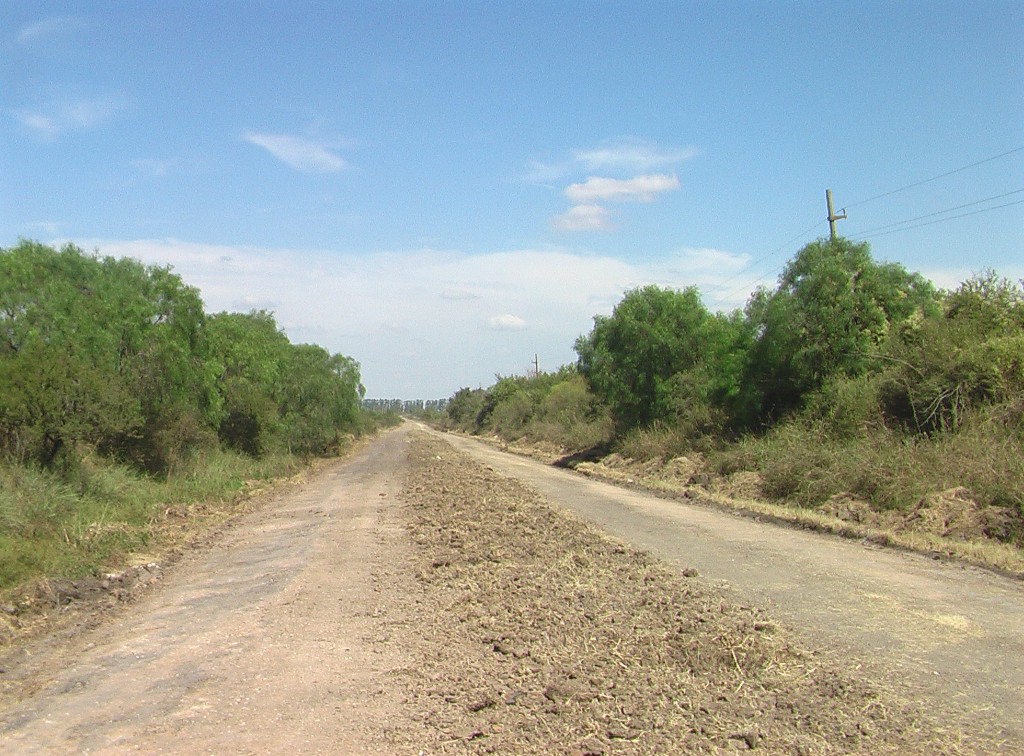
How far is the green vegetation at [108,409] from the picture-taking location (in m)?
13.4

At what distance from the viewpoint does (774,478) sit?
19.6 m

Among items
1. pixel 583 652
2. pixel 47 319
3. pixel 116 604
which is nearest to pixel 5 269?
pixel 47 319

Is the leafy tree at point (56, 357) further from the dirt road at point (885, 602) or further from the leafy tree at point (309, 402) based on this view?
the leafy tree at point (309, 402)

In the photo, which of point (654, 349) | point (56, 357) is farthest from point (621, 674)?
point (654, 349)

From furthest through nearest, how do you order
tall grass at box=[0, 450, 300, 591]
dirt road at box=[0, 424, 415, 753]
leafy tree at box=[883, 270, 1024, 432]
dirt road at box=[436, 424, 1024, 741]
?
leafy tree at box=[883, 270, 1024, 432], tall grass at box=[0, 450, 300, 591], dirt road at box=[436, 424, 1024, 741], dirt road at box=[0, 424, 415, 753]

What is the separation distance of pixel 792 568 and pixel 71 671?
8.58 m

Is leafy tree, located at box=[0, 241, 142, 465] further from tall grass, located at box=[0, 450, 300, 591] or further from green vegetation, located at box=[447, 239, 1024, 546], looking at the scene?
green vegetation, located at box=[447, 239, 1024, 546]

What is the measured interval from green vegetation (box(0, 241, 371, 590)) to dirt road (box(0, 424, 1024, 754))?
3445 millimetres

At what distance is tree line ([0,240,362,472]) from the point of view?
15648 mm

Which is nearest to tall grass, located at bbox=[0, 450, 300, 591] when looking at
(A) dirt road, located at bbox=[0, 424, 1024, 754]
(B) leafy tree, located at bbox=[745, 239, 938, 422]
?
(A) dirt road, located at bbox=[0, 424, 1024, 754]

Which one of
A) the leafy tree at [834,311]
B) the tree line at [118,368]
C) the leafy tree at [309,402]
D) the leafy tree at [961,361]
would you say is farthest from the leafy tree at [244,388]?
the leafy tree at [961,361]

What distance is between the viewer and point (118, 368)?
21.0 metres

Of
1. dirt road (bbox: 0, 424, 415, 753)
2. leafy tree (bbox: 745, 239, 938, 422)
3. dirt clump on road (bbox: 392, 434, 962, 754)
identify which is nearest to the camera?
dirt clump on road (bbox: 392, 434, 962, 754)

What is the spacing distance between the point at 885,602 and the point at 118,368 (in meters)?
19.4
